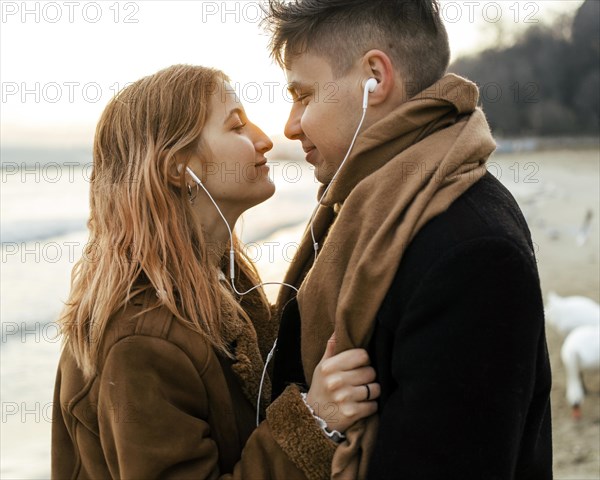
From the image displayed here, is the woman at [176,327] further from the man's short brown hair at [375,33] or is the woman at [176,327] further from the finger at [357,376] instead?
the man's short brown hair at [375,33]

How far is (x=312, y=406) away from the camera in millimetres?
1985

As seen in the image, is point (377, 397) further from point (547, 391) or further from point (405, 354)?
point (547, 391)

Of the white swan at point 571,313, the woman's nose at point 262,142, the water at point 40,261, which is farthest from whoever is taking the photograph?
the water at point 40,261

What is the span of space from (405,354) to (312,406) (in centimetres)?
39

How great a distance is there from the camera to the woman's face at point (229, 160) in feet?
8.20

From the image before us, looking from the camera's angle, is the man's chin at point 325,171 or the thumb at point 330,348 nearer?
the thumb at point 330,348

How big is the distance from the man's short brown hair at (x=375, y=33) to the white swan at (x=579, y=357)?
4160mm

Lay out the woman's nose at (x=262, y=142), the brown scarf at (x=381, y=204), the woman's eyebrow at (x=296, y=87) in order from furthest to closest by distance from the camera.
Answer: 1. the woman's nose at (x=262, y=142)
2. the woman's eyebrow at (x=296, y=87)
3. the brown scarf at (x=381, y=204)

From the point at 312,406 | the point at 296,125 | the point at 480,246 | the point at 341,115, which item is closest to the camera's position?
the point at 480,246

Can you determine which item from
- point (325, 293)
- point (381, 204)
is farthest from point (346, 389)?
point (381, 204)

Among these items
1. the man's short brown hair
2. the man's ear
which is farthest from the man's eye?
the man's ear

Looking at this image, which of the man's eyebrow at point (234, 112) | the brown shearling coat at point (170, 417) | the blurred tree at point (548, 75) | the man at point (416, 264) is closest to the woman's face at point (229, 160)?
the man's eyebrow at point (234, 112)

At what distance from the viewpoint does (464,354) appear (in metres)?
1.69

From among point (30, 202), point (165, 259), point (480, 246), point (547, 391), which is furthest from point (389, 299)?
point (30, 202)
